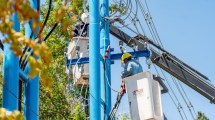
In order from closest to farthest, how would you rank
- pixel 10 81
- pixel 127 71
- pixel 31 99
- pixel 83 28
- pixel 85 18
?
pixel 10 81 → pixel 31 99 → pixel 127 71 → pixel 83 28 → pixel 85 18

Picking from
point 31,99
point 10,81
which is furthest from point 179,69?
point 10,81

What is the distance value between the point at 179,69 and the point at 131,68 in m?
4.37

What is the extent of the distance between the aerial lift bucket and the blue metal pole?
3.61m

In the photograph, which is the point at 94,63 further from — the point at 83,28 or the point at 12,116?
the point at 12,116

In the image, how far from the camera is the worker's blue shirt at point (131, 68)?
31.6 ft

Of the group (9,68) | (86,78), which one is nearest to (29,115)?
(9,68)

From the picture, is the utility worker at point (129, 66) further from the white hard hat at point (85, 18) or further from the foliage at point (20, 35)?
the foliage at point (20, 35)

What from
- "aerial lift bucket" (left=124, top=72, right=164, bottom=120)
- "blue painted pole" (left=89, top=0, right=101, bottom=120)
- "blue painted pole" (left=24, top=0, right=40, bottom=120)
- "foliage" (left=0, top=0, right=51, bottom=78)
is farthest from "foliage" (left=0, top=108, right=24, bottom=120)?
"blue painted pole" (left=89, top=0, right=101, bottom=120)

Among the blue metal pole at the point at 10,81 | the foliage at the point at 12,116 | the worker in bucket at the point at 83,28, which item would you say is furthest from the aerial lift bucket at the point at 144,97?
the foliage at the point at 12,116

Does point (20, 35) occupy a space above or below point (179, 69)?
below

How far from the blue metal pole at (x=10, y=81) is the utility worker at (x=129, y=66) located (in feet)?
13.8

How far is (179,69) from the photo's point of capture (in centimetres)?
1378

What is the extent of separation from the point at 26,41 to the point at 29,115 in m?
4.40

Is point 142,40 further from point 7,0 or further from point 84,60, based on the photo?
point 7,0
